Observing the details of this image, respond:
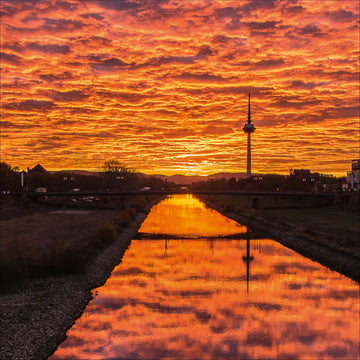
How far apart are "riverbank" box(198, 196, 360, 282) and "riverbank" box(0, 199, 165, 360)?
2164 centimetres

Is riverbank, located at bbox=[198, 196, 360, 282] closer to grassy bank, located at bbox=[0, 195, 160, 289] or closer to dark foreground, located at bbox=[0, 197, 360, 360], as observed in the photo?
dark foreground, located at bbox=[0, 197, 360, 360]

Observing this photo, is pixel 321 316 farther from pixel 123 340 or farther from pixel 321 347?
pixel 123 340

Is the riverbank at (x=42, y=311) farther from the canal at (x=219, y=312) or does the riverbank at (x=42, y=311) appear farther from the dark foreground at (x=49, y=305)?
the canal at (x=219, y=312)

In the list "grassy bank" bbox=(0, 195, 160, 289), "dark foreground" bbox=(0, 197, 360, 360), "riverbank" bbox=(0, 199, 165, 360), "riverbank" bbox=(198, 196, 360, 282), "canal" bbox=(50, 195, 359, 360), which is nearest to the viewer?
"riverbank" bbox=(0, 199, 165, 360)

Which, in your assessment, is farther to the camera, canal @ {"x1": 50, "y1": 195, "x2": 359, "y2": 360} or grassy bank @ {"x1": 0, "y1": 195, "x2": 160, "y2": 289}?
grassy bank @ {"x1": 0, "y1": 195, "x2": 160, "y2": 289}

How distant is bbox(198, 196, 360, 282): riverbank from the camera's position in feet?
121

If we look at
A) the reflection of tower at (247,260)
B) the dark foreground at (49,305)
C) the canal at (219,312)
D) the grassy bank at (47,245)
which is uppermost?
the grassy bank at (47,245)

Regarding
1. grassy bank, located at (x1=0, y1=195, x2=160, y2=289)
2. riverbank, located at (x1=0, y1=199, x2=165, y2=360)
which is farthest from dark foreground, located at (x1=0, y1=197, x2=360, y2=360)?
grassy bank, located at (x1=0, y1=195, x2=160, y2=289)

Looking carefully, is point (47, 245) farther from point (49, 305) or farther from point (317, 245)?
point (317, 245)

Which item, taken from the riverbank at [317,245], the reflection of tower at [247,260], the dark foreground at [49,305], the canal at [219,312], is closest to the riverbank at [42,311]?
the dark foreground at [49,305]

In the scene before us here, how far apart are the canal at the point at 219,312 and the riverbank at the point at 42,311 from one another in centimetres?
69

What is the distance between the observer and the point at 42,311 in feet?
72.4

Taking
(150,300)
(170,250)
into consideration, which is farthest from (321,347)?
(170,250)

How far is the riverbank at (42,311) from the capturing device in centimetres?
1816
